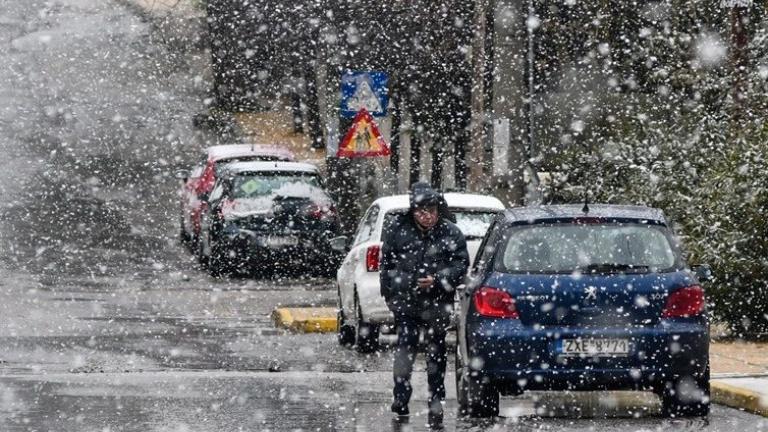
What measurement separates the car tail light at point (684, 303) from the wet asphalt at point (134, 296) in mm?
695

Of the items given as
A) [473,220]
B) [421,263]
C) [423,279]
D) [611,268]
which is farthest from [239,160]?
[611,268]

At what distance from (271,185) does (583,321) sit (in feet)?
48.6

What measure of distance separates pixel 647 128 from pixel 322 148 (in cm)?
2204

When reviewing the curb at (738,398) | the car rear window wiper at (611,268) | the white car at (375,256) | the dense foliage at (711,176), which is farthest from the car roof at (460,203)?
the car rear window wiper at (611,268)

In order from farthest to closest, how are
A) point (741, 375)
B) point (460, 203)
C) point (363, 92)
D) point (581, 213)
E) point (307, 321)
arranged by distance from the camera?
1. point (363, 92)
2. point (307, 321)
3. point (460, 203)
4. point (741, 375)
5. point (581, 213)

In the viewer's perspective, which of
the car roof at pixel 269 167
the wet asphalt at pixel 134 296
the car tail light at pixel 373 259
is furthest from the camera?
the car roof at pixel 269 167

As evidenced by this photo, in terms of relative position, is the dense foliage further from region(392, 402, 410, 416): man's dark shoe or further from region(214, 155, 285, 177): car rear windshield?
region(214, 155, 285, 177): car rear windshield

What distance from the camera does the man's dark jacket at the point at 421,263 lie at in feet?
41.9

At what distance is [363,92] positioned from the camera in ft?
85.0

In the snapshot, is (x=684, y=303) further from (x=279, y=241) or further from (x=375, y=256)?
(x=279, y=241)

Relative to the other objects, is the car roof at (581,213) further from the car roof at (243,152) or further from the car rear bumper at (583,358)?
the car roof at (243,152)

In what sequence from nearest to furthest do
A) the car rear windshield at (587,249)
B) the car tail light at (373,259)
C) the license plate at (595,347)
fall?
the license plate at (595,347) → the car rear windshield at (587,249) → the car tail light at (373,259)

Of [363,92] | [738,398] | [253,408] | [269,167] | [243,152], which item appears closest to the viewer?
[253,408]

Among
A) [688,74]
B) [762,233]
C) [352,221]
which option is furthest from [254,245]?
[762,233]
